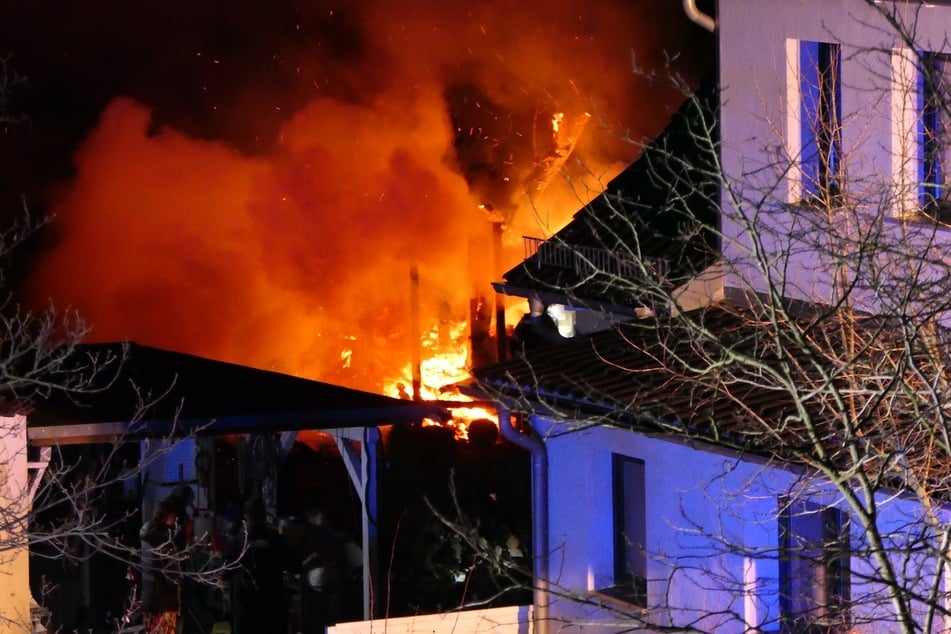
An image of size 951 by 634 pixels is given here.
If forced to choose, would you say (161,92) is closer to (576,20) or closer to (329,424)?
(576,20)

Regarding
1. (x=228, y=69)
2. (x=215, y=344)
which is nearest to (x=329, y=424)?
(x=215, y=344)

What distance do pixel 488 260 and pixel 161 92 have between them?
798cm

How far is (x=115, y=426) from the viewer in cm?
1095

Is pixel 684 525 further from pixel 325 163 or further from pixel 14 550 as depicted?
pixel 325 163

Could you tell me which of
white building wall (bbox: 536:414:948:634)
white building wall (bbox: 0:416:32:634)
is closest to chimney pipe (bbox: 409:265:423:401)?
white building wall (bbox: 536:414:948:634)

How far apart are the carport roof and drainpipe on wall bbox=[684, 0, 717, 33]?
469cm

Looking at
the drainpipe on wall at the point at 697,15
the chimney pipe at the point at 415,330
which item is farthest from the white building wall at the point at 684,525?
the chimney pipe at the point at 415,330

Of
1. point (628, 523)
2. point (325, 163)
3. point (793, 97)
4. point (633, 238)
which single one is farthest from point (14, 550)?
point (325, 163)

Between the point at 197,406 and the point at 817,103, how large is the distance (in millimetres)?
6421

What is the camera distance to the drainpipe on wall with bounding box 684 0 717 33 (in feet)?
31.5

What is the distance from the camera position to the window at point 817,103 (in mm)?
8195

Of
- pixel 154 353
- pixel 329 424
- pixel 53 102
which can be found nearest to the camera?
pixel 329 424

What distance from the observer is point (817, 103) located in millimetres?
8414

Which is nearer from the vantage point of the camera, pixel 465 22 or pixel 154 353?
pixel 154 353
